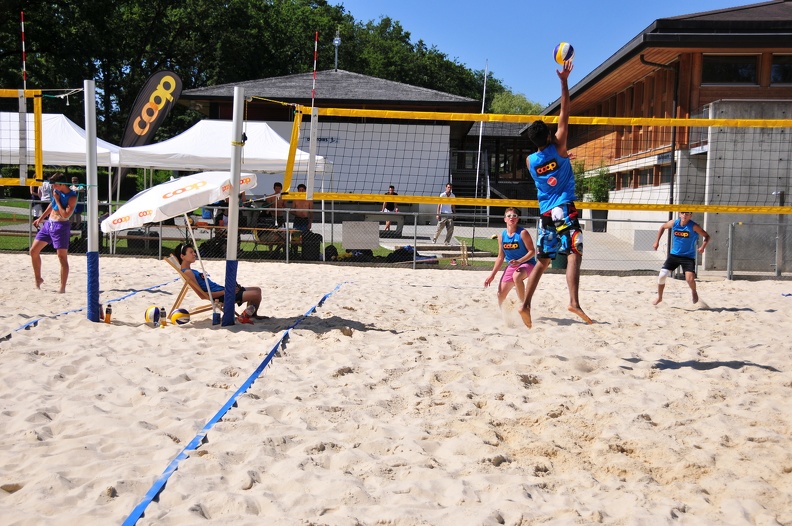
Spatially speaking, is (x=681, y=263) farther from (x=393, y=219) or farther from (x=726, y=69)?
(x=726, y=69)

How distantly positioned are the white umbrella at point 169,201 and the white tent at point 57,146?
8025mm

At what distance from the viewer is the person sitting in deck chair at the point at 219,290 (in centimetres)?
635

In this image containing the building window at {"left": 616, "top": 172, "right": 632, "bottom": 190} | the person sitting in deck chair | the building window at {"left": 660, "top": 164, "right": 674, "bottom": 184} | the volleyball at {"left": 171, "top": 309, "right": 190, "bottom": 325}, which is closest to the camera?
the volleyball at {"left": 171, "top": 309, "right": 190, "bottom": 325}

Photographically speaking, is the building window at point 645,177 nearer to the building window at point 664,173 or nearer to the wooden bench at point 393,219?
the building window at point 664,173

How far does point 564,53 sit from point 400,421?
9.85 ft

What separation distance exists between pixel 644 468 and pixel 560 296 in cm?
583

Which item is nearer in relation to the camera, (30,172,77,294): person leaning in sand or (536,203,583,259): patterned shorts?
(536,203,583,259): patterned shorts

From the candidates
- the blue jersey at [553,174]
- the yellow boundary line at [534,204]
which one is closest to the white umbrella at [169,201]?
the yellow boundary line at [534,204]

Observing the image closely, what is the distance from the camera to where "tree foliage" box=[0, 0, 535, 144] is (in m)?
33.7

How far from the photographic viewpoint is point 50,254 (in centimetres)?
1260

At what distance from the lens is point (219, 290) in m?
6.56

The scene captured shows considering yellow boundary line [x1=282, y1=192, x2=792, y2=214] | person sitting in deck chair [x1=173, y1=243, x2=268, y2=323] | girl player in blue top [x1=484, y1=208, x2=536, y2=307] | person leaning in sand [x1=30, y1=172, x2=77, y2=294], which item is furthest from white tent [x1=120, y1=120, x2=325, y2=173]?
Answer: person sitting in deck chair [x1=173, y1=243, x2=268, y2=323]

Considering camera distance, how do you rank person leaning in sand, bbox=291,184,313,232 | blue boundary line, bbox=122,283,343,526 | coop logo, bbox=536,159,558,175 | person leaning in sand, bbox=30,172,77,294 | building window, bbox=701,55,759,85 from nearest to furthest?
1. blue boundary line, bbox=122,283,343,526
2. coop logo, bbox=536,159,558,175
3. person leaning in sand, bbox=30,172,77,294
4. person leaning in sand, bbox=291,184,313,232
5. building window, bbox=701,55,759,85

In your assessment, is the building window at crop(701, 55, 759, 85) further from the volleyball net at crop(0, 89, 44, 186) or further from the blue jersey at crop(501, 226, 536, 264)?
the volleyball net at crop(0, 89, 44, 186)
